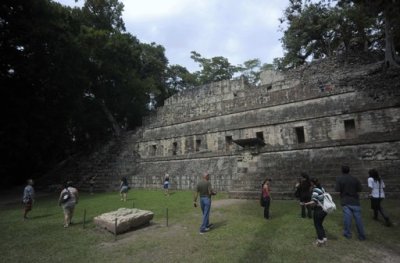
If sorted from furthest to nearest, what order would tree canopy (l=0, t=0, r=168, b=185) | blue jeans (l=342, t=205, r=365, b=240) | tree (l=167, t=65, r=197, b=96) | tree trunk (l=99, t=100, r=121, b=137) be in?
tree (l=167, t=65, r=197, b=96), tree trunk (l=99, t=100, r=121, b=137), tree canopy (l=0, t=0, r=168, b=185), blue jeans (l=342, t=205, r=365, b=240)

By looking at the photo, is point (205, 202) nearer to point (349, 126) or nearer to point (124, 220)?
point (124, 220)

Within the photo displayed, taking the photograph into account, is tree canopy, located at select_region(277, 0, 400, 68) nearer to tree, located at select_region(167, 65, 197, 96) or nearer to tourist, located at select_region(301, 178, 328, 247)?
tree, located at select_region(167, 65, 197, 96)

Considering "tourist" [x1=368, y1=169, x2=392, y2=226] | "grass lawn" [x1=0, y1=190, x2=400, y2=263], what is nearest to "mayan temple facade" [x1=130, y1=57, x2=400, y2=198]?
"grass lawn" [x1=0, y1=190, x2=400, y2=263]

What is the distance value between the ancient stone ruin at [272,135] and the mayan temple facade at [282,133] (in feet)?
0.16

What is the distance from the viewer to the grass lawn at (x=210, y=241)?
5543 millimetres

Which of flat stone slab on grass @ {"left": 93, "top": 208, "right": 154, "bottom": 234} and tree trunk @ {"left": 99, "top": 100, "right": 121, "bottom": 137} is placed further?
tree trunk @ {"left": 99, "top": 100, "right": 121, "bottom": 137}

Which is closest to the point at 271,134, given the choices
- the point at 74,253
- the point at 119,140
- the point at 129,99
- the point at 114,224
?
the point at 114,224

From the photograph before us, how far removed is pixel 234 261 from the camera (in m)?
5.23

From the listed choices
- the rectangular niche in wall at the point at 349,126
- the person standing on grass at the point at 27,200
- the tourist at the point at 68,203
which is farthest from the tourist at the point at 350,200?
the person standing on grass at the point at 27,200

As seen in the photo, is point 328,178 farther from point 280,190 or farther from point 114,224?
point 114,224

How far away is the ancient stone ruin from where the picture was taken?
1259 centimetres

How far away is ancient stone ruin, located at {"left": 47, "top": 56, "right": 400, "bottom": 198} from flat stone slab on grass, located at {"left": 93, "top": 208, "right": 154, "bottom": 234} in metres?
5.83

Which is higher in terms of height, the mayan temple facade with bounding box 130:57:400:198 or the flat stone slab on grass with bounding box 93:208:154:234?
the mayan temple facade with bounding box 130:57:400:198

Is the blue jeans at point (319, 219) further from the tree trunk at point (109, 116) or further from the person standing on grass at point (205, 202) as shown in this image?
the tree trunk at point (109, 116)
